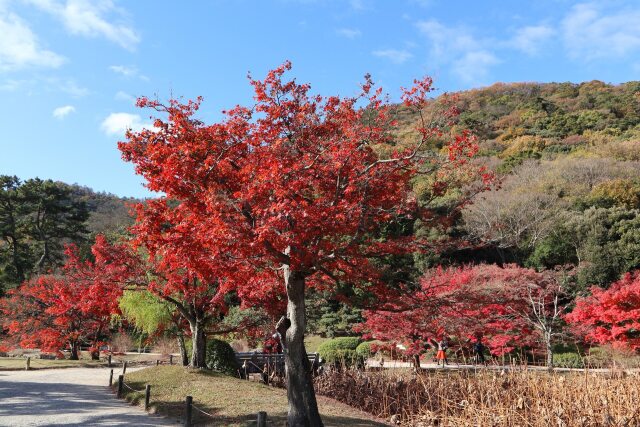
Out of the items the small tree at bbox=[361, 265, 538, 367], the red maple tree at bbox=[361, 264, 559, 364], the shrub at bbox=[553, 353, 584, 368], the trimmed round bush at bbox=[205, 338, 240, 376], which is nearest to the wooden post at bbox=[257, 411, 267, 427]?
the small tree at bbox=[361, 265, 538, 367]

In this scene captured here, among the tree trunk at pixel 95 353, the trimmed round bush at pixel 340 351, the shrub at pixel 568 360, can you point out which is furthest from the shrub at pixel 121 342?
the shrub at pixel 568 360

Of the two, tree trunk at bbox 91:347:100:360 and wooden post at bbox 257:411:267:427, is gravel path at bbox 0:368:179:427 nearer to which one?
wooden post at bbox 257:411:267:427

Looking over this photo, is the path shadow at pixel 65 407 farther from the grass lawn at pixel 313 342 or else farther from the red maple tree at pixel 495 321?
the grass lawn at pixel 313 342

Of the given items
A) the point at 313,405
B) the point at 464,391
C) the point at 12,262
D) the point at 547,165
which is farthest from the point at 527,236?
the point at 12,262

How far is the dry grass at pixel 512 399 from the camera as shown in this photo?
7000 millimetres

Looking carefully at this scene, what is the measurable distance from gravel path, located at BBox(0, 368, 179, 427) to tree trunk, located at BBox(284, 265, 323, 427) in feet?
9.36

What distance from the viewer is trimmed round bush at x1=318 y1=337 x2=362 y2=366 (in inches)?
659

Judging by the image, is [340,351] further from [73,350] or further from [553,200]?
[553,200]

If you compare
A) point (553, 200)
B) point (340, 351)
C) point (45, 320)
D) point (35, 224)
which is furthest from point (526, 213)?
point (35, 224)

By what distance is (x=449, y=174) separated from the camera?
8359 millimetres

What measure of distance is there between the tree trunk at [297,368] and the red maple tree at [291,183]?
0.7 inches

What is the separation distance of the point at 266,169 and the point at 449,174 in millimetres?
3142

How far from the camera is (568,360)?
19562 mm

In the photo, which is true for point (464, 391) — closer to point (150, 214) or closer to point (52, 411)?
point (150, 214)
